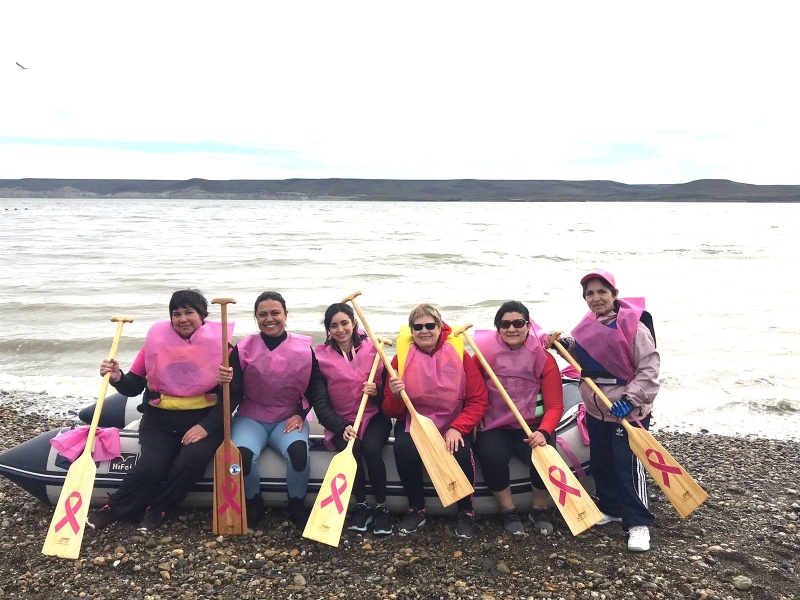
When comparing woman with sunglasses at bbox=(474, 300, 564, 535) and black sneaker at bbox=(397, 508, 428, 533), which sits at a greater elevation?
woman with sunglasses at bbox=(474, 300, 564, 535)

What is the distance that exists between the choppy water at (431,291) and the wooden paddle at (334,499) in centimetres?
426

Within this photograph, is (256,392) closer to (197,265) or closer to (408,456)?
(408,456)

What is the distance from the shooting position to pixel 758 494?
15.9ft

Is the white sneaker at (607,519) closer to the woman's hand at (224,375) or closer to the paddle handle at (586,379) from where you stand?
the paddle handle at (586,379)

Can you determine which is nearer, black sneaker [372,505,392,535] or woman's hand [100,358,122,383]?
black sneaker [372,505,392,535]

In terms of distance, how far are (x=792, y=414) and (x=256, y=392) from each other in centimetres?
620

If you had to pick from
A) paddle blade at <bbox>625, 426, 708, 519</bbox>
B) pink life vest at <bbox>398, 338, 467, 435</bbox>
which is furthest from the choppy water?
pink life vest at <bbox>398, 338, 467, 435</bbox>

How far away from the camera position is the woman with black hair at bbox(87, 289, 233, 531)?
418cm

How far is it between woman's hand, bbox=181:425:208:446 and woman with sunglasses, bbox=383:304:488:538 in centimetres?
123

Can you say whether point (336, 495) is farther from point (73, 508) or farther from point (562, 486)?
point (73, 508)

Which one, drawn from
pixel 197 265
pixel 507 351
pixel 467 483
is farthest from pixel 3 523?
pixel 197 265

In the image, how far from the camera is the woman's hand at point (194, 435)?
4184mm

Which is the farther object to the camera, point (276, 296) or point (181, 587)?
point (276, 296)

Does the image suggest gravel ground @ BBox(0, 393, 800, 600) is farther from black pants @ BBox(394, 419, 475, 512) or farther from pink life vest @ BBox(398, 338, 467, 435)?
pink life vest @ BBox(398, 338, 467, 435)
